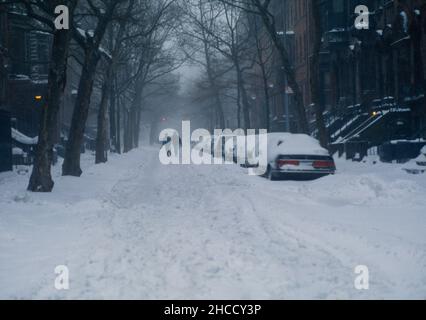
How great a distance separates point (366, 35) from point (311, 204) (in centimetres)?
2320

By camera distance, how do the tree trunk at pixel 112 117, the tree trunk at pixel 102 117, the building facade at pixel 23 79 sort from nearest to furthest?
the tree trunk at pixel 102 117 → the building facade at pixel 23 79 → the tree trunk at pixel 112 117

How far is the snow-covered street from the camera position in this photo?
262 inches

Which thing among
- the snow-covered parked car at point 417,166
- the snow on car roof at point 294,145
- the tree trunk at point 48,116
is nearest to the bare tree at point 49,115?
the tree trunk at point 48,116

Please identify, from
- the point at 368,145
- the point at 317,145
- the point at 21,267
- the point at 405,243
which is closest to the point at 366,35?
the point at 368,145

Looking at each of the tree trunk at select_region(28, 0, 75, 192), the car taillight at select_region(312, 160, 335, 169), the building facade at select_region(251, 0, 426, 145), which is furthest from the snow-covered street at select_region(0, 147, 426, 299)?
the building facade at select_region(251, 0, 426, 145)

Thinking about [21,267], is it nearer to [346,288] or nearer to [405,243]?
[346,288]

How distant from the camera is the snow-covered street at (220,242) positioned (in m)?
6.65

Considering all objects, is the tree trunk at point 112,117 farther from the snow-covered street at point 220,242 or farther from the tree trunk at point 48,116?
the tree trunk at point 48,116

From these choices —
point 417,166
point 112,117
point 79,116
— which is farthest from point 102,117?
point 417,166

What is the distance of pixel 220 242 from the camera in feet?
30.0

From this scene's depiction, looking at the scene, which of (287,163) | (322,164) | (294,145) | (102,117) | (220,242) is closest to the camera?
(220,242)

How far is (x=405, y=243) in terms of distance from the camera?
907cm

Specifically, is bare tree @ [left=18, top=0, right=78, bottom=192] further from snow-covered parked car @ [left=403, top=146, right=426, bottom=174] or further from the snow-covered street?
snow-covered parked car @ [left=403, top=146, right=426, bottom=174]

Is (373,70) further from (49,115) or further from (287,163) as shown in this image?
(49,115)
